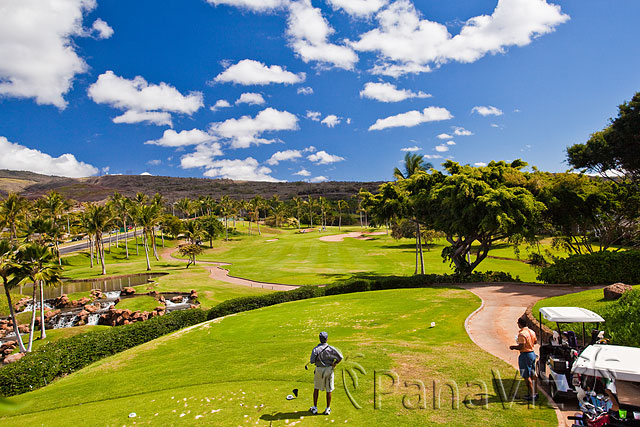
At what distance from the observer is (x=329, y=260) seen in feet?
220

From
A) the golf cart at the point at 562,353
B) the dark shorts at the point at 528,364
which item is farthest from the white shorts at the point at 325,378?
the golf cart at the point at 562,353

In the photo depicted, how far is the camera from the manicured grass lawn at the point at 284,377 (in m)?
11.2

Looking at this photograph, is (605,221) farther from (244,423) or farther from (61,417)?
(61,417)

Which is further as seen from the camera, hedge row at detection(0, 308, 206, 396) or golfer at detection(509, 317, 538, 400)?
hedge row at detection(0, 308, 206, 396)

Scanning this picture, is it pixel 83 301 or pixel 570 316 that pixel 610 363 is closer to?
pixel 570 316

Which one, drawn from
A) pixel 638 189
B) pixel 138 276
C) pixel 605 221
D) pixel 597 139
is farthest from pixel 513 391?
pixel 138 276

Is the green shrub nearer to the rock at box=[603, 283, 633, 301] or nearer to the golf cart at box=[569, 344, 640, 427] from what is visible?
the rock at box=[603, 283, 633, 301]

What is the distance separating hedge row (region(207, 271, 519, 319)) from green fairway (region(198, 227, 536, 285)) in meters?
9.15

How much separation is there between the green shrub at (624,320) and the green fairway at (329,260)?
2748 cm

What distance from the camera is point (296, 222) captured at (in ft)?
506

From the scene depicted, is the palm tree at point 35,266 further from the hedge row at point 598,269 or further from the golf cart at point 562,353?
the hedge row at point 598,269

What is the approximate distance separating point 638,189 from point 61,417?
1898 inches

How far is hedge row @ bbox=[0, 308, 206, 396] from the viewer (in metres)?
21.4

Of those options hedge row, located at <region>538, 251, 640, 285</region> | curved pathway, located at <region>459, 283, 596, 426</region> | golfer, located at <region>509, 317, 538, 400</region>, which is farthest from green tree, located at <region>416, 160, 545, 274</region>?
golfer, located at <region>509, 317, 538, 400</region>
